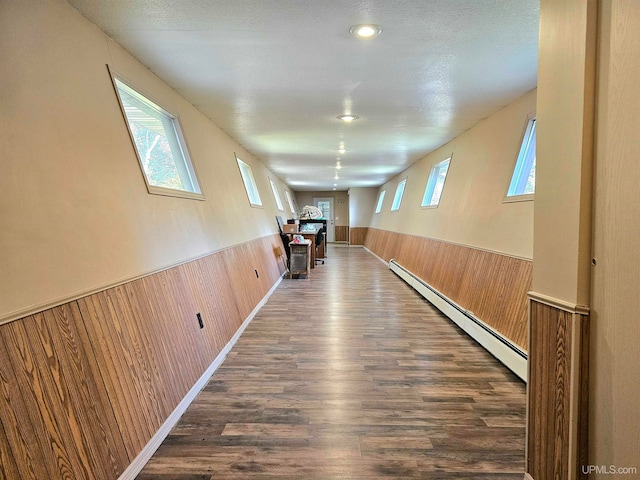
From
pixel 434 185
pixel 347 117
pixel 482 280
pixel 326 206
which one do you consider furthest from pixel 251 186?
pixel 326 206

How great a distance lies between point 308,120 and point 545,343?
11.1 ft

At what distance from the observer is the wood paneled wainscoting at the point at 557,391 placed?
132 centimetres

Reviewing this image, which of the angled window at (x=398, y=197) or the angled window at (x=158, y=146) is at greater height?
the angled window at (x=158, y=146)

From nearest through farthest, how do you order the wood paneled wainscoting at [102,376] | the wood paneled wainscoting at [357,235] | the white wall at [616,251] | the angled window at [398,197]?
the white wall at [616,251] → the wood paneled wainscoting at [102,376] → the angled window at [398,197] → the wood paneled wainscoting at [357,235]

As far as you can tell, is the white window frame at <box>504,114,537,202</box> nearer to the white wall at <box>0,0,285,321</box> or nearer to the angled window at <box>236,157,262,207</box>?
the white wall at <box>0,0,285,321</box>

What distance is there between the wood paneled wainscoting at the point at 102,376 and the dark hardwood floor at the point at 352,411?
21cm

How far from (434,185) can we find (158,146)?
5.12 metres

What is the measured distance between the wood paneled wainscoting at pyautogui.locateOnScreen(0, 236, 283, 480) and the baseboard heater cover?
245 cm

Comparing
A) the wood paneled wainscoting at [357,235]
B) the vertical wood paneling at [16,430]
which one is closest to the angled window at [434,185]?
the vertical wood paneling at [16,430]

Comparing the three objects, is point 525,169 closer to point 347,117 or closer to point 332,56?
point 347,117

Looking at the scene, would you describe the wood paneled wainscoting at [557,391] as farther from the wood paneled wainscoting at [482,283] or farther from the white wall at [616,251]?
the wood paneled wainscoting at [482,283]

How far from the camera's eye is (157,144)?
3.02 meters

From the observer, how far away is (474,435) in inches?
81.3

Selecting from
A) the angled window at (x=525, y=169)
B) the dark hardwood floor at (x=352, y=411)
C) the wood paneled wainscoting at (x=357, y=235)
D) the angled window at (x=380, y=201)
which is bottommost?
the wood paneled wainscoting at (x=357, y=235)
